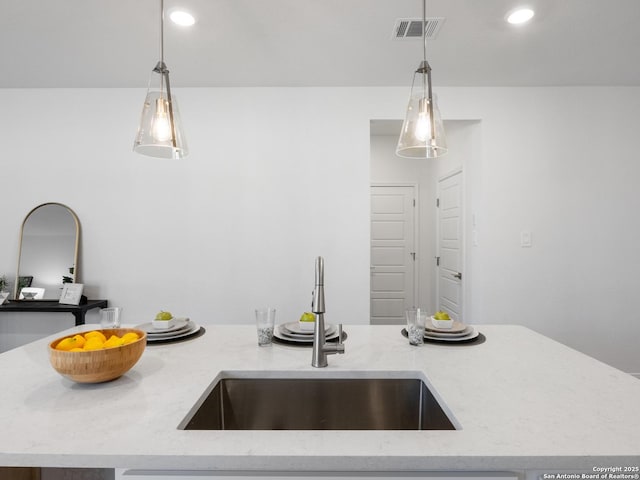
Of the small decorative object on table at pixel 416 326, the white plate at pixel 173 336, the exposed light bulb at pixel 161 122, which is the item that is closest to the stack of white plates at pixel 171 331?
the white plate at pixel 173 336

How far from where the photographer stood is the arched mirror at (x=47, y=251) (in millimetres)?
3162

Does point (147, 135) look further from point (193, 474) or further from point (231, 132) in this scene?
point (231, 132)

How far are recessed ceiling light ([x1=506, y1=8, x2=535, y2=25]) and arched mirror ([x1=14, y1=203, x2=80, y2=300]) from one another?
3.52 m

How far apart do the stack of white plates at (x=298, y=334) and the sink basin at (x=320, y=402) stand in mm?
286

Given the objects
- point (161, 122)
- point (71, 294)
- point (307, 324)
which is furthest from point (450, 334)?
point (71, 294)

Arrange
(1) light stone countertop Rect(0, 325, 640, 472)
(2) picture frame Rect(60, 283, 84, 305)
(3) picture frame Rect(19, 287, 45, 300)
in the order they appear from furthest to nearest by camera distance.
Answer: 1. (3) picture frame Rect(19, 287, 45, 300)
2. (2) picture frame Rect(60, 283, 84, 305)
3. (1) light stone countertop Rect(0, 325, 640, 472)

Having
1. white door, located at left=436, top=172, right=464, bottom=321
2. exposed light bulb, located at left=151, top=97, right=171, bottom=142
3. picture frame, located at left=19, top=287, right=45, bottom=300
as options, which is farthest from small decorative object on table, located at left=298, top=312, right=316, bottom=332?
picture frame, located at left=19, top=287, right=45, bottom=300

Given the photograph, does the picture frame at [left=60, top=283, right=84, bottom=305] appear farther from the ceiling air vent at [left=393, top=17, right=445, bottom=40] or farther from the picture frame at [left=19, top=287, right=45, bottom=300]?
the ceiling air vent at [left=393, top=17, right=445, bottom=40]

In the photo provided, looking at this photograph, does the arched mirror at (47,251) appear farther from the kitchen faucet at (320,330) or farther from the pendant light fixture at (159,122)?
the kitchen faucet at (320,330)

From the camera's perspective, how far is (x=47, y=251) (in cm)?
320

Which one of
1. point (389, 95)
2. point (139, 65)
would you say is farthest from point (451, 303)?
point (139, 65)

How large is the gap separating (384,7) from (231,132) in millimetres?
1636

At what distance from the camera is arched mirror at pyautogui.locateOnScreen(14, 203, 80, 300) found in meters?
3.16

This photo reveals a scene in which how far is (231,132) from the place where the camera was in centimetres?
320
